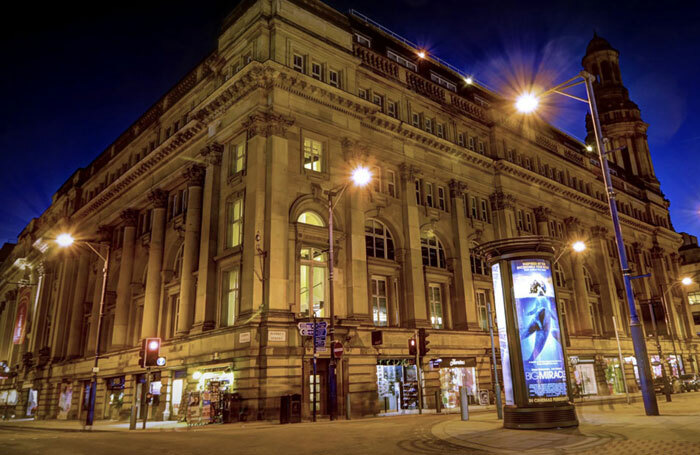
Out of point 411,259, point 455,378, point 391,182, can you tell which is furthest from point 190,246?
point 455,378

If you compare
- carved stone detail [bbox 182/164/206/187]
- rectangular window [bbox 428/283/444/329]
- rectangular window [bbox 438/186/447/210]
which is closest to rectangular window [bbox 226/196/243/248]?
carved stone detail [bbox 182/164/206/187]

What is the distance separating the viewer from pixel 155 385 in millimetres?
34906

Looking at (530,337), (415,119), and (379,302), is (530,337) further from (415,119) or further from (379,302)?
(415,119)

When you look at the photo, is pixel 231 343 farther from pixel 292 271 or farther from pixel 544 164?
pixel 544 164

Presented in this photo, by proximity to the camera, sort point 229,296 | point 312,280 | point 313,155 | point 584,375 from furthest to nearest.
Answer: point 584,375, point 313,155, point 229,296, point 312,280

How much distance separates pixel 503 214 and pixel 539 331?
94.2ft

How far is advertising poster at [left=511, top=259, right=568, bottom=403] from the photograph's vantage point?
1516 cm

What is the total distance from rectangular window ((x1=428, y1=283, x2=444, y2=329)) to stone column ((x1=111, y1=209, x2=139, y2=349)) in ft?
78.5

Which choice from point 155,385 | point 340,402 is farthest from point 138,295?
point 340,402

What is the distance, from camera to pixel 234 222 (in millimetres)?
31219

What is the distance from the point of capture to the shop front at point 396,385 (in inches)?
1209

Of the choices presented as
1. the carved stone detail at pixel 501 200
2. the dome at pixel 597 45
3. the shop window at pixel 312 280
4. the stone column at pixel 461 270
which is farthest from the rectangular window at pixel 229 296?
the dome at pixel 597 45

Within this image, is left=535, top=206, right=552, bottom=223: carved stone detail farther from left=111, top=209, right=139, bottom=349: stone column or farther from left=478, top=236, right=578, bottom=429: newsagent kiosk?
left=111, top=209, right=139, bottom=349: stone column

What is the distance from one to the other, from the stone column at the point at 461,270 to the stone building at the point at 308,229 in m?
0.14
